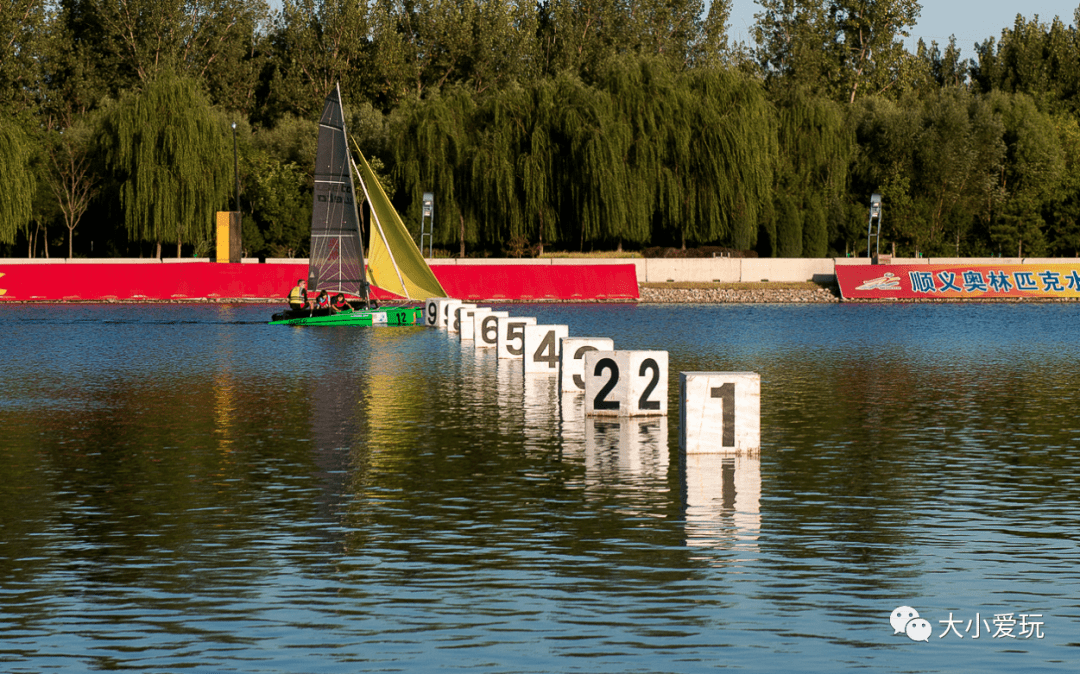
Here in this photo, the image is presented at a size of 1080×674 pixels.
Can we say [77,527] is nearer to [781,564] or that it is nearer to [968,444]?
[781,564]

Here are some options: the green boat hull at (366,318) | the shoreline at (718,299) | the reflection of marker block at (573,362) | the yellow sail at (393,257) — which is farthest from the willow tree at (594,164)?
the reflection of marker block at (573,362)

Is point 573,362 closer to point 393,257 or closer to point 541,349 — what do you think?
point 541,349

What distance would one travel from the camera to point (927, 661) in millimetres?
9578

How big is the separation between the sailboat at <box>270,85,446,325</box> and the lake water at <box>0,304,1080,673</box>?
25095 millimetres

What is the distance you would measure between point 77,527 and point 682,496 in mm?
6543

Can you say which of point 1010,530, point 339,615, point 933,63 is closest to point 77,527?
point 339,615

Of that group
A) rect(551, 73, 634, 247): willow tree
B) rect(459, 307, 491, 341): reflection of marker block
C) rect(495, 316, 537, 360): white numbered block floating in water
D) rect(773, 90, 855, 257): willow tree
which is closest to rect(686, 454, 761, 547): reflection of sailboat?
rect(495, 316, 537, 360): white numbered block floating in water

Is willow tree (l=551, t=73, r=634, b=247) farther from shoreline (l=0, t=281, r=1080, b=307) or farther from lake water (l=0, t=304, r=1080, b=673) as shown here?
lake water (l=0, t=304, r=1080, b=673)

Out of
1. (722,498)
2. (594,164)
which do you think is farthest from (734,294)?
(722,498)

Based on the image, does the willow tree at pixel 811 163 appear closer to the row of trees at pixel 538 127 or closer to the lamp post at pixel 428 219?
the row of trees at pixel 538 127

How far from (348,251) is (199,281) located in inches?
1007

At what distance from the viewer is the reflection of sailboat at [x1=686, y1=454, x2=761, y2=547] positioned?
13.8 meters

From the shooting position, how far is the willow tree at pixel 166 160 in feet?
269

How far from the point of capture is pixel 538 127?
3297 inches
